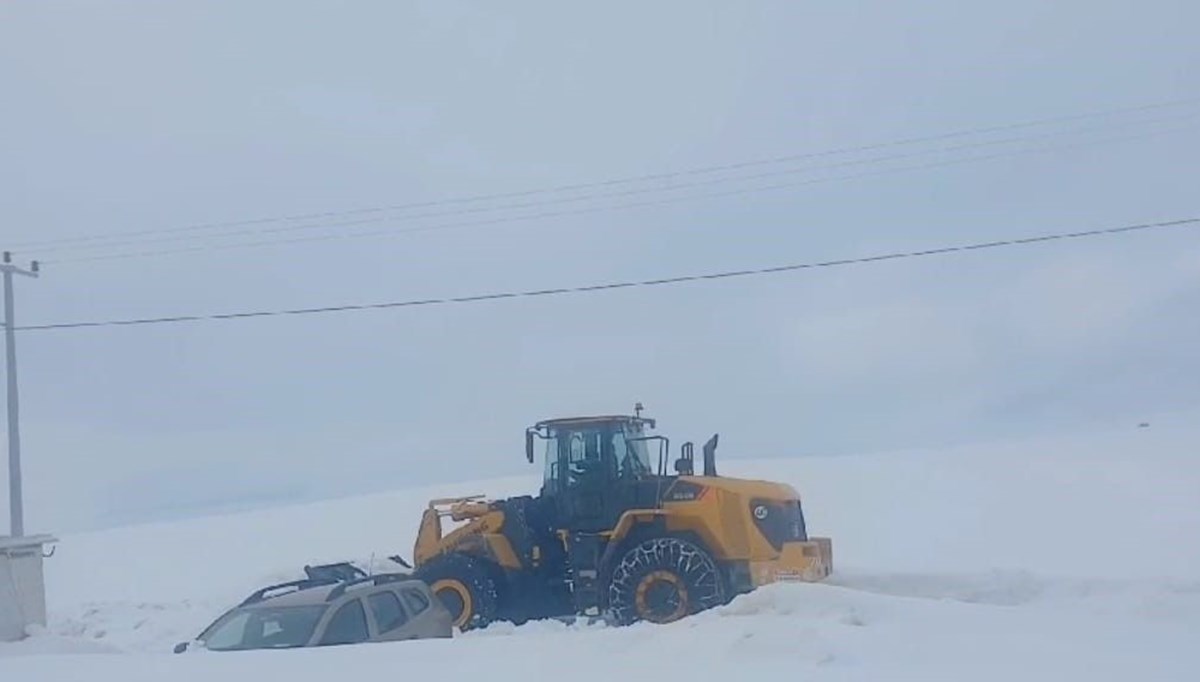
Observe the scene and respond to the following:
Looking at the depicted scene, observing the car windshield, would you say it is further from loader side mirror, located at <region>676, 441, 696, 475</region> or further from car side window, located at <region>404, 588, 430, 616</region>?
loader side mirror, located at <region>676, 441, 696, 475</region>

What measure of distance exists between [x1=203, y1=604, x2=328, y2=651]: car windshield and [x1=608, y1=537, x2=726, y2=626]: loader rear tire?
607 cm

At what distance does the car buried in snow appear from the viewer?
1252 centimetres

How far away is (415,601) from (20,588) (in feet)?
17.1

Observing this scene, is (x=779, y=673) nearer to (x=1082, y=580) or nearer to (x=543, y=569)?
(x=543, y=569)

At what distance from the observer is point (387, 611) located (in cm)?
1334

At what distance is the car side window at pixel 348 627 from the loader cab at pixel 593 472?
659 centimetres

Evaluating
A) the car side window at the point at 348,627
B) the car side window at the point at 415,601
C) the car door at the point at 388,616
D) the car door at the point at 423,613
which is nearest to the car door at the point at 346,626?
the car side window at the point at 348,627

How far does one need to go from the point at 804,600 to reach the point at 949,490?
35.6 meters

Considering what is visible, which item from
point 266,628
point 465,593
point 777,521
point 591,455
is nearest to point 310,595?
point 266,628

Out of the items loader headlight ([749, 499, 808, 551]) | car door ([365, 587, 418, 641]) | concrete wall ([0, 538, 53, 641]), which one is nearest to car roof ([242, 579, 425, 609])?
car door ([365, 587, 418, 641])

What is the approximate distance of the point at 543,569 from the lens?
19578mm

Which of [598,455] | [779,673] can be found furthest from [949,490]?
[779,673]

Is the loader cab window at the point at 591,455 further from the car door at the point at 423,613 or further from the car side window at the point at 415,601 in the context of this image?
the car side window at the point at 415,601

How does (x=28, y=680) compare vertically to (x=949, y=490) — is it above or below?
above
